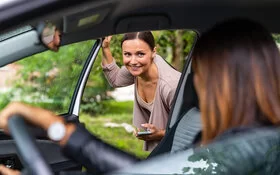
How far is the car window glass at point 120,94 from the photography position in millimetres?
3561

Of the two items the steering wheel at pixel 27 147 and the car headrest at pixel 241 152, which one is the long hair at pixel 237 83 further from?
the steering wheel at pixel 27 147

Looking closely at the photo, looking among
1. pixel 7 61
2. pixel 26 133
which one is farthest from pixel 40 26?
pixel 7 61

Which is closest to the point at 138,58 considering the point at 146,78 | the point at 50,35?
the point at 146,78

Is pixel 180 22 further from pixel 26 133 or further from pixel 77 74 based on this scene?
pixel 26 133

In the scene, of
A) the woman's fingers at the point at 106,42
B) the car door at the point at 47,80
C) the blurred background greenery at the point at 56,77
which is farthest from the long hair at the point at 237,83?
the woman's fingers at the point at 106,42

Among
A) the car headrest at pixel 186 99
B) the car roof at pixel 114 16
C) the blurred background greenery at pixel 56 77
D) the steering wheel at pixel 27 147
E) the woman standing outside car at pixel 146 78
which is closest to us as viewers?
the car roof at pixel 114 16

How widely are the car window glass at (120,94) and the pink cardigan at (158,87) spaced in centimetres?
5

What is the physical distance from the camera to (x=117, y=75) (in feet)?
13.5

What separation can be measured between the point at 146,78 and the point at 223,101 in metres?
1.98

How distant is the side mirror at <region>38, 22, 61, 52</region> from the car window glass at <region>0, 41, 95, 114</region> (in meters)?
0.61

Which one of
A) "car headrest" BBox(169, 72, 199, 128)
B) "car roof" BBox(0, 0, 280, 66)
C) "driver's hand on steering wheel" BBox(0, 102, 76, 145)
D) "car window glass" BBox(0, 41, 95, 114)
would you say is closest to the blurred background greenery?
"car window glass" BBox(0, 41, 95, 114)

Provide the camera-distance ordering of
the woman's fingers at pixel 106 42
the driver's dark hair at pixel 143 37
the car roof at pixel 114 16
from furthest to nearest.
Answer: the driver's dark hair at pixel 143 37, the woman's fingers at pixel 106 42, the car roof at pixel 114 16

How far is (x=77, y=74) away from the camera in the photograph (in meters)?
3.86

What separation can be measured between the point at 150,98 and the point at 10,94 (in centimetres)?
84
